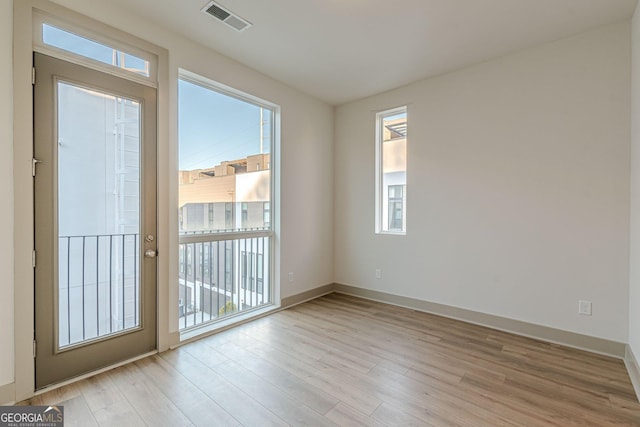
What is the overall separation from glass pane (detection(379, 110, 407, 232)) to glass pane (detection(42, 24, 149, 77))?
297cm

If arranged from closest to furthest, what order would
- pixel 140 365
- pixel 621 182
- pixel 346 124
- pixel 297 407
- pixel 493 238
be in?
pixel 297 407
pixel 140 365
pixel 621 182
pixel 493 238
pixel 346 124

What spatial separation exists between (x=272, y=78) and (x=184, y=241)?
7.38 ft

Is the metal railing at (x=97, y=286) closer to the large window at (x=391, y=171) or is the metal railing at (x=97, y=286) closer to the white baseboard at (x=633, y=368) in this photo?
the large window at (x=391, y=171)

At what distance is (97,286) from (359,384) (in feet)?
7.17

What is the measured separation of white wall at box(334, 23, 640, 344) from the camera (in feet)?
8.58

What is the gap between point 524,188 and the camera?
303 cm

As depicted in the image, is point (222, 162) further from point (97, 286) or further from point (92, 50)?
point (97, 286)

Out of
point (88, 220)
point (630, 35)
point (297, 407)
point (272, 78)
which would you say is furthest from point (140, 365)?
point (630, 35)

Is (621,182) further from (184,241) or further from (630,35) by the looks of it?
(184,241)

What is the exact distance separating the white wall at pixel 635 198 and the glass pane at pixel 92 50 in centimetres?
404

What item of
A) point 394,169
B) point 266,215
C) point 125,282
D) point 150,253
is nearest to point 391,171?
point 394,169

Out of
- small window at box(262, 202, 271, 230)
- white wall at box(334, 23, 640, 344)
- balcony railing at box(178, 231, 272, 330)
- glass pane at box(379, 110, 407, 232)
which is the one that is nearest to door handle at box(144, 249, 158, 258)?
balcony railing at box(178, 231, 272, 330)

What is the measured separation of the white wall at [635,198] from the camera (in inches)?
88.9

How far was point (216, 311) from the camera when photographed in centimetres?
337
